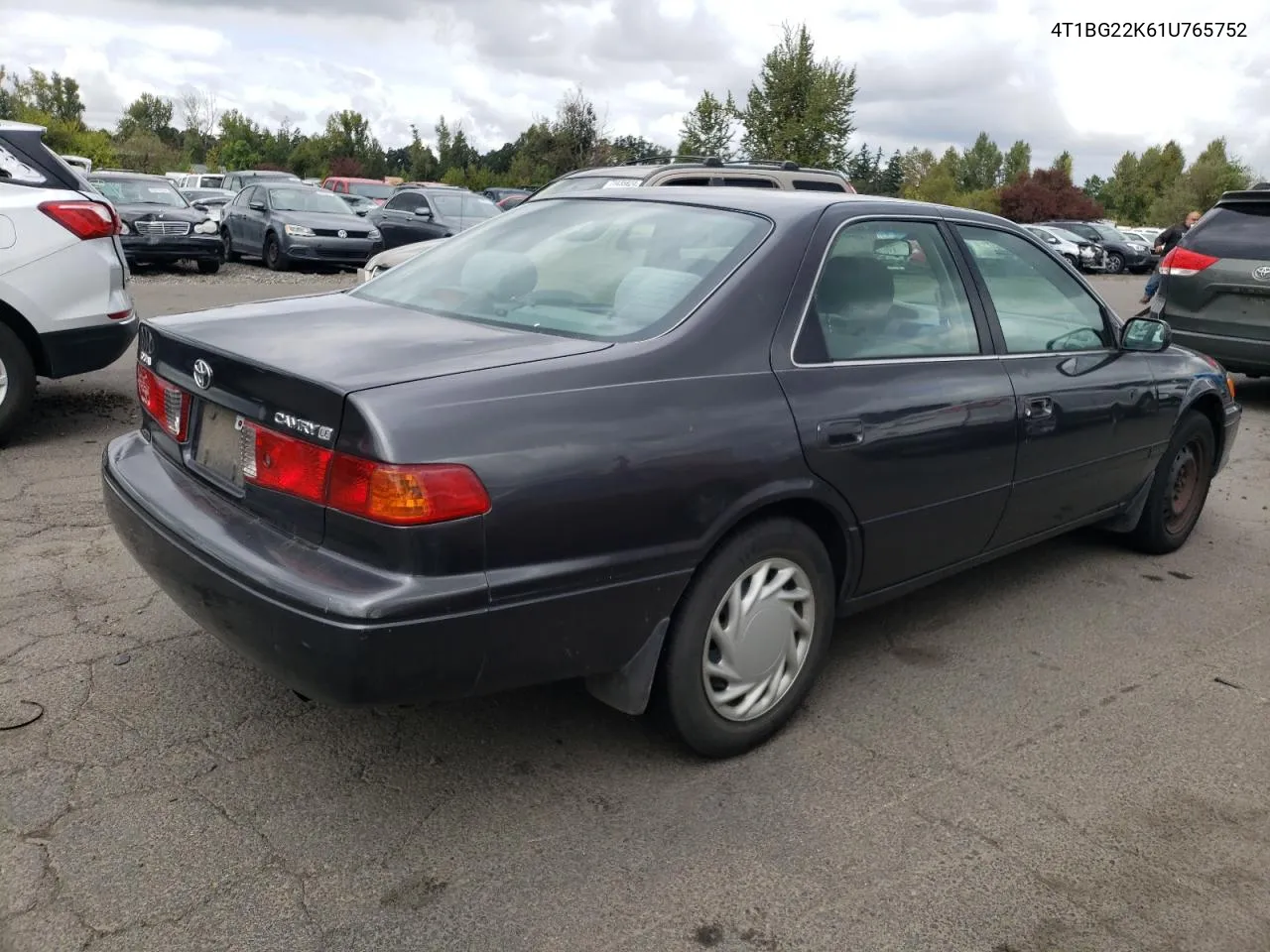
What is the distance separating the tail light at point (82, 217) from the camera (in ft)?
19.7

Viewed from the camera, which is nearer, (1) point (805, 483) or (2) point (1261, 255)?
(1) point (805, 483)

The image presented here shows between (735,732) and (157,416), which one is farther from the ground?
(157,416)

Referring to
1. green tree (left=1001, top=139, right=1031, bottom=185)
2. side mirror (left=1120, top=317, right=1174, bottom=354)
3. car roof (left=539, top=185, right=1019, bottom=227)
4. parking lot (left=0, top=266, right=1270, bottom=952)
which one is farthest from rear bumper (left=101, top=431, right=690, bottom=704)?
green tree (left=1001, top=139, right=1031, bottom=185)

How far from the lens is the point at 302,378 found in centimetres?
262

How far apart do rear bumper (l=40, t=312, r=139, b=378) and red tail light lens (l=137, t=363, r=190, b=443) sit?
3.01 meters

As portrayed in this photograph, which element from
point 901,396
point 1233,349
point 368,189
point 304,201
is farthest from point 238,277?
point 901,396

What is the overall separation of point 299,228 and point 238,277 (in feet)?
4.36

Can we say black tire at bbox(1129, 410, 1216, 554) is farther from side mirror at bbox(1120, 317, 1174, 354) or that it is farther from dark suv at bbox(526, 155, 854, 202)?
dark suv at bbox(526, 155, 854, 202)

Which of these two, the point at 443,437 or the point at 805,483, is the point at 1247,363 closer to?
the point at 805,483

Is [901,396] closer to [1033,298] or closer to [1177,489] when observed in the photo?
[1033,298]

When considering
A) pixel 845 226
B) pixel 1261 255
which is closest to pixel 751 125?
pixel 1261 255

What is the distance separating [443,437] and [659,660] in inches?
35.7

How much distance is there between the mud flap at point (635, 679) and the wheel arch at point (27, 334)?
451 centimetres

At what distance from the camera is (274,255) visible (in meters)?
18.7
